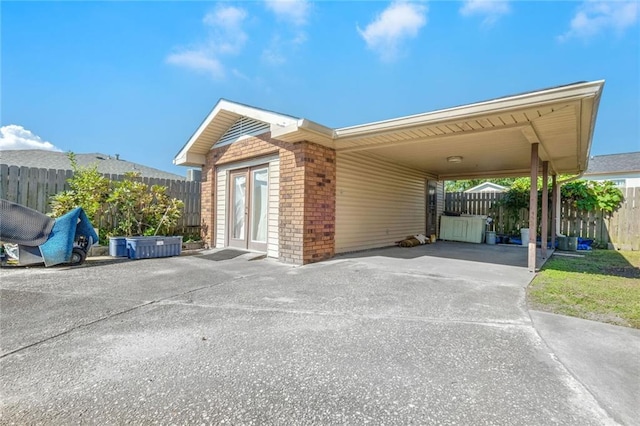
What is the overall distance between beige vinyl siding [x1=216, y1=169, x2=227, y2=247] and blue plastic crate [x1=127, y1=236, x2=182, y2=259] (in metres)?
1.27

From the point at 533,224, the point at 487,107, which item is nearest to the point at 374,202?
the point at 533,224

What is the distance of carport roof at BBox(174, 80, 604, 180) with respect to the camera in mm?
4082

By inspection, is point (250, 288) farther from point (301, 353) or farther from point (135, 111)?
point (135, 111)

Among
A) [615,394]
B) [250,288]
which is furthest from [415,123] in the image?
[615,394]

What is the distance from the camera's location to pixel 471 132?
203 inches

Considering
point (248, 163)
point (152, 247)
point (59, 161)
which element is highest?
Answer: point (59, 161)

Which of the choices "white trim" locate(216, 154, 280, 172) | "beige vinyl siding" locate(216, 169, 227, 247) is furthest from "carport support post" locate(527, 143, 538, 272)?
"beige vinyl siding" locate(216, 169, 227, 247)

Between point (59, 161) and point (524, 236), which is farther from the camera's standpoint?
point (59, 161)

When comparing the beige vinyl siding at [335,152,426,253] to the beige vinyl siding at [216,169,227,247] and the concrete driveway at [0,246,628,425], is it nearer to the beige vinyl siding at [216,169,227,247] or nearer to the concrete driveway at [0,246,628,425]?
the concrete driveway at [0,246,628,425]

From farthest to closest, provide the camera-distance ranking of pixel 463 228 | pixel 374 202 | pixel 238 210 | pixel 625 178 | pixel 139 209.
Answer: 1. pixel 625 178
2. pixel 463 228
3. pixel 374 202
4. pixel 238 210
5. pixel 139 209

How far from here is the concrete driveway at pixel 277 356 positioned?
158 cm

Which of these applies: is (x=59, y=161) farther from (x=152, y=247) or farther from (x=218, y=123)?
(x=152, y=247)

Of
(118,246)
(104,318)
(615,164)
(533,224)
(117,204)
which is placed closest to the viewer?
(104,318)

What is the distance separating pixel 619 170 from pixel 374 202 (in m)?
21.3
